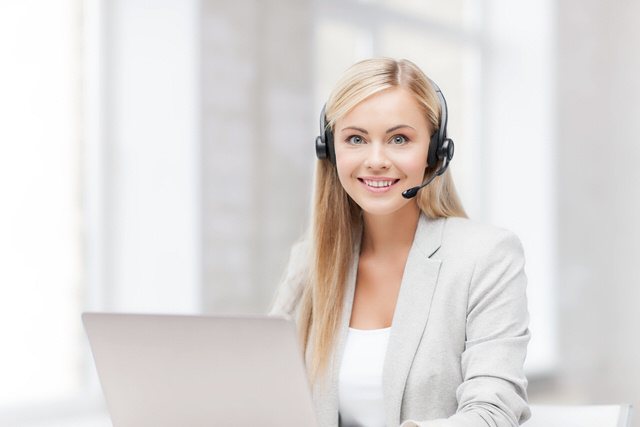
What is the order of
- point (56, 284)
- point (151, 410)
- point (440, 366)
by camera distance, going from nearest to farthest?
point (151, 410)
point (440, 366)
point (56, 284)

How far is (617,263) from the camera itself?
362 cm

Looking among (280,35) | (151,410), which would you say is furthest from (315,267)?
(280,35)

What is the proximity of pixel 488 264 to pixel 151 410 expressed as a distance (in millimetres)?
626

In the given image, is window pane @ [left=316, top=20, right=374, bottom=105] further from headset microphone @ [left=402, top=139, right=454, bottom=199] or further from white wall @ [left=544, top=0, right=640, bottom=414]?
A: headset microphone @ [left=402, top=139, right=454, bottom=199]

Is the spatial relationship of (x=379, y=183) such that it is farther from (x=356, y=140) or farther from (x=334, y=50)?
(x=334, y=50)

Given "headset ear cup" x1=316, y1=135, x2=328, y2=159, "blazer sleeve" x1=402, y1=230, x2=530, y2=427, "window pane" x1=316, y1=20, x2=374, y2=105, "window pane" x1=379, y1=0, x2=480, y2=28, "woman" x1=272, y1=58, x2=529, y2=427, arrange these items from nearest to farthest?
"blazer sleeve" x1=402, y1=230, x2=530, y2=427 < "woman" x1=272, y1=58, x2=529, y2=427 < "headset ear cup" x1=316, y1=135, x2=328, y2=159 < "window pane" x1=316, y1=20, x2=374, y2=105 < "window pane" x1=379, y1=0, x2=480, y2=28

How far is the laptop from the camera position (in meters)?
0.85

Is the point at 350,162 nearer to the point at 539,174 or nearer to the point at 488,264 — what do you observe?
the point at 488,264

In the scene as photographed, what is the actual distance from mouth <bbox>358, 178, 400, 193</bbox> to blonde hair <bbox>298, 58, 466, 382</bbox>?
0.10 m

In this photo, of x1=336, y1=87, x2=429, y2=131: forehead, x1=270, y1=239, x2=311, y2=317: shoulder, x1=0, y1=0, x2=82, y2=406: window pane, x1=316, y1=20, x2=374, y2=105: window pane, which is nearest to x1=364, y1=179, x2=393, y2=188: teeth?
x1=336, y1=87, x2=429, y2=131: forehead

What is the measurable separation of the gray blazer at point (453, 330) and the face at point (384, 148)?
0.13m

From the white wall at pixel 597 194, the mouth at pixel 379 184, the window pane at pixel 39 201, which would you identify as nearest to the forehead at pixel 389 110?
the mouth at pixel 379 184

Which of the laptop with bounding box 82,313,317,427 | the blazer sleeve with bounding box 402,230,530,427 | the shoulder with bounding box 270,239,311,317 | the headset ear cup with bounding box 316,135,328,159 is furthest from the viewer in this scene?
the shoulder with bounding box 270,239,311,317

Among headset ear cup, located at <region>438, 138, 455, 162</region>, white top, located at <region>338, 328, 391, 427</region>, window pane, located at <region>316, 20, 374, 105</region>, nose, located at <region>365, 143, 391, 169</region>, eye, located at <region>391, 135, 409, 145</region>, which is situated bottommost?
white top, located at <region>338, 328, 391, 427</region>
